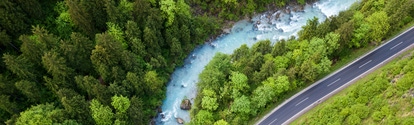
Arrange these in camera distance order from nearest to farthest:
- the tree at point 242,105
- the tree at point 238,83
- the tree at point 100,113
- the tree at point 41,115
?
the tree at point 41,115
the tree at point 100,113
the tree at point 242,105
the tree at point 238,83

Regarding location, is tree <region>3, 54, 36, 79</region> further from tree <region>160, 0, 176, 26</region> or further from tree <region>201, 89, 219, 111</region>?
tree <region>201, 89, 219, 111</region>

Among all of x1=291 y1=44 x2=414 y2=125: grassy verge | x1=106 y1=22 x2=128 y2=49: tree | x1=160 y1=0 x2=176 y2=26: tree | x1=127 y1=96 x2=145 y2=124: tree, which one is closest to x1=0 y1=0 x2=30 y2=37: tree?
x1=106 y1=22 x2=128 y2=49: tree

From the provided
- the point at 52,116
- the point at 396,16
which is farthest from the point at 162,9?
the point at 396,16

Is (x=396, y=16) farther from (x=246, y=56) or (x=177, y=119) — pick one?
(x=177, y=119)

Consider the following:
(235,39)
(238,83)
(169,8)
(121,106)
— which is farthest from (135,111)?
(235,39)

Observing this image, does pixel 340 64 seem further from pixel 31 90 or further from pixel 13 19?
pixel 13 19

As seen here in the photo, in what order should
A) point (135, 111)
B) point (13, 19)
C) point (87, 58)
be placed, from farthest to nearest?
point (87, 58) → point (135, 111) → point (13, 19)

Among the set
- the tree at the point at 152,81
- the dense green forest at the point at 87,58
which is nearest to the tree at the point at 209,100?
the tree at the point at 152,81

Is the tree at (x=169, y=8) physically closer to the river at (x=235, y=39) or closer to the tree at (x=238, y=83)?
the river at (x=235, y=39)
